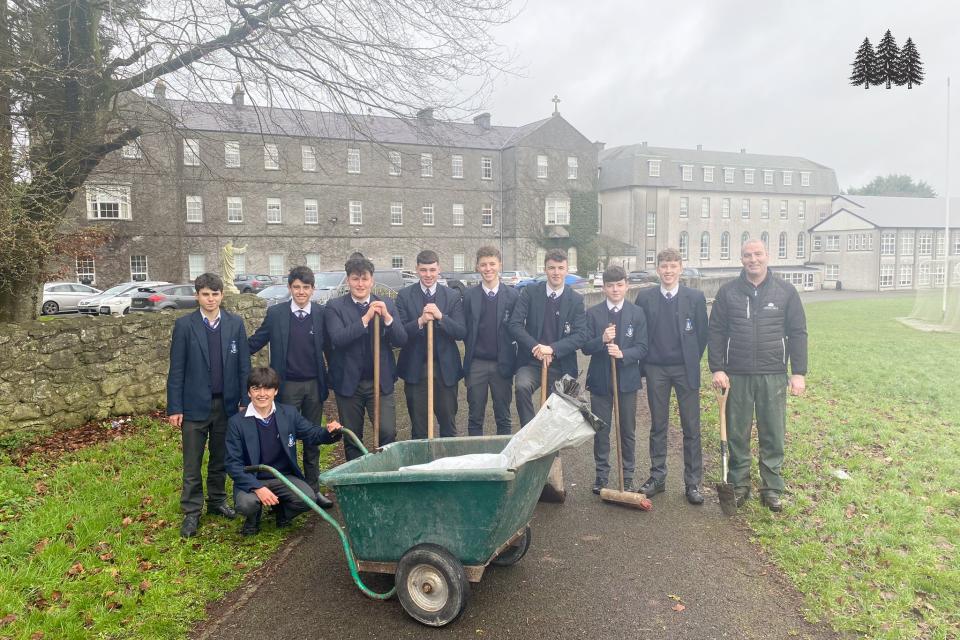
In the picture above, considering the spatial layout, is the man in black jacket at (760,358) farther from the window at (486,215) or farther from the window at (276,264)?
the window at (486,215)

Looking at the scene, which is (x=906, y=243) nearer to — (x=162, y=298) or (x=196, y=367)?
(x=162, y=298)

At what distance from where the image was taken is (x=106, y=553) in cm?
481

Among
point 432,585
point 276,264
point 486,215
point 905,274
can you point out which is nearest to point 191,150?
point 432,585

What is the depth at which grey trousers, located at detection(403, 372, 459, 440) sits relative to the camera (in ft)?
20.0

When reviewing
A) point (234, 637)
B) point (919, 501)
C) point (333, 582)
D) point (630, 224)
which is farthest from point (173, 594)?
point (630, 224)

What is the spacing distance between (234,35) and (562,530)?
7888mm

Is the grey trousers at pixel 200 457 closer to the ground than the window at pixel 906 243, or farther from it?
closer to the ground

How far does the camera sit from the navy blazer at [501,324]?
19.9 feet

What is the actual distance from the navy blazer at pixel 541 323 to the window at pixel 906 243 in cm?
5717

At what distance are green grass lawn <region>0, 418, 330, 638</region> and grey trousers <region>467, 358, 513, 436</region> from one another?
185cm

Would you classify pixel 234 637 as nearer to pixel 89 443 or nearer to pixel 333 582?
pixel 333 582

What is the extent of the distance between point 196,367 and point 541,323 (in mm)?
3001

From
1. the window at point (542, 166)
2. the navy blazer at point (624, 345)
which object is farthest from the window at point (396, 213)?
the navy blazer at point (624, 345)

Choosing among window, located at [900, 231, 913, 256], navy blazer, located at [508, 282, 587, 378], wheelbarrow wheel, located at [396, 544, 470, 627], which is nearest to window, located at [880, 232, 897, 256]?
window, located at [900, 231, 913, 256]
